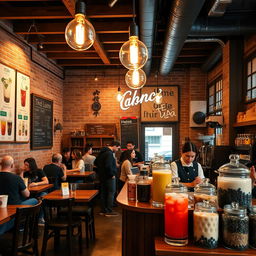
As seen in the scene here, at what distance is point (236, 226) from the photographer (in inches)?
62.4

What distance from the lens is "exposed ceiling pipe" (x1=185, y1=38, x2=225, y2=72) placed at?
5680 millimetres

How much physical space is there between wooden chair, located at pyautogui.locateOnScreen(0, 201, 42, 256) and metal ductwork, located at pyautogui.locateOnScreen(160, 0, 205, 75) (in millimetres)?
2979

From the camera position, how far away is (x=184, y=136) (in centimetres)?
867

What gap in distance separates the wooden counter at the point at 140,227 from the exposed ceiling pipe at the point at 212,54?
439 centimetres

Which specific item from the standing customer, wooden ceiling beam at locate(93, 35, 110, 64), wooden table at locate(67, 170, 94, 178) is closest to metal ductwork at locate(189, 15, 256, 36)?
wooden ceiling beam at locate(93, 35, 110, 64)

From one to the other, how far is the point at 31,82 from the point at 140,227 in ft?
16.9

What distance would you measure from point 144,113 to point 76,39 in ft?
21.1

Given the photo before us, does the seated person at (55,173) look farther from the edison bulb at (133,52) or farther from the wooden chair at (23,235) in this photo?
the edison bulb at (133,52)

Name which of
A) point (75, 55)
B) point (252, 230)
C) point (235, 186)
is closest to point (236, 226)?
point (252, 230)

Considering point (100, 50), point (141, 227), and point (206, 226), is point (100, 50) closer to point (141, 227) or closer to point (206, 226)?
point (141, 227)

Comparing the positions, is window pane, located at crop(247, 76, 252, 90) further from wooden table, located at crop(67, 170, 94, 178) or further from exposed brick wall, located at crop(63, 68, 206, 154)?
wooden table, located at crop(67, 170, 94, 178)

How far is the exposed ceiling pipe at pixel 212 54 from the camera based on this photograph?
568cm

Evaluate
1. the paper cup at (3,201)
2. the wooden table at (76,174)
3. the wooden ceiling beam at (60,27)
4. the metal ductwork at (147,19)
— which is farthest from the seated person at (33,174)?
the metal ductwork at (147,19)

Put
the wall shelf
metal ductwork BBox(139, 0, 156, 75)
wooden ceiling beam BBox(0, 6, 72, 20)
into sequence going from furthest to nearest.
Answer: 1. wooden ceiling beam BBox(0, 6, 72, 20)
2. the wall shelf
3. metal ductwork BBox(139, 0, 156, 75)
